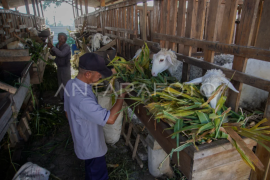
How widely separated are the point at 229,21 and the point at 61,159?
128 inches

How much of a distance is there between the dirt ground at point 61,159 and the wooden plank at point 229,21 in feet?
7.10

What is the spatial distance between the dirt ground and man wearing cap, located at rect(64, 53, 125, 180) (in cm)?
76

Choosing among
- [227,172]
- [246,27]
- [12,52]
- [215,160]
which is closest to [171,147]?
[215,160]

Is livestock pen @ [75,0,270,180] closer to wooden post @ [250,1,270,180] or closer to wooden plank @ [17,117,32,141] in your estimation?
wooden post @ [250,1,270,180]

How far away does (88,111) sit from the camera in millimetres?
1919

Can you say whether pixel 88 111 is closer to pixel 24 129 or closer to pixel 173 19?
pixel 173 19

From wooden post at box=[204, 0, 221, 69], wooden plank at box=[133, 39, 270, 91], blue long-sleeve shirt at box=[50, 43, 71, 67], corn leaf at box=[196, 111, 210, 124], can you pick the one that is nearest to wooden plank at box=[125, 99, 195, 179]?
corn leaf at box=[196, 111, 210, 124]

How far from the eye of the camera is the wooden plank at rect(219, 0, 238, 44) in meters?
1.71

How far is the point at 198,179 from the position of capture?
4.48 ft

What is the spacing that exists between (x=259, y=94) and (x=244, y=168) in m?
0.93

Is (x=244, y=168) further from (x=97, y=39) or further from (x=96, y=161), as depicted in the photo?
(x=97, y=39)

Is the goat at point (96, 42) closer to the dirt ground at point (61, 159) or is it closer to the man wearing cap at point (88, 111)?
the dirt ground at point (61, 159)

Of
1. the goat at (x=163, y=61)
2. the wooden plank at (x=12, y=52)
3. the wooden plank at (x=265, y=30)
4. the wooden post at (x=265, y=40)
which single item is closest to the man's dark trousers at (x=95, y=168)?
the goat at (x=163, y=61)

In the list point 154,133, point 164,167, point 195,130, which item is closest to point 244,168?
point 195,130
